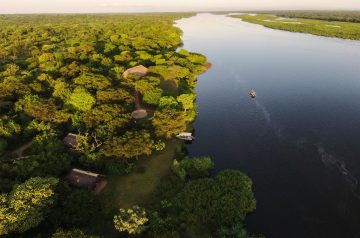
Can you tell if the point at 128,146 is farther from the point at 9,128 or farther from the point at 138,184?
the point at 9,128

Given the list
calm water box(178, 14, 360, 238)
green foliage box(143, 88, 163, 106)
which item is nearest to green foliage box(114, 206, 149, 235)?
calm water box(178, 14, 360, 238)

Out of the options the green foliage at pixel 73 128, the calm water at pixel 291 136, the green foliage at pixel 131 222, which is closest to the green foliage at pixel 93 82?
the green foliage at pixel 73 128

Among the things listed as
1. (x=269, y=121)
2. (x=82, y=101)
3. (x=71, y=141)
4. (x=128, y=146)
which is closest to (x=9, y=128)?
(x=71, y=141)

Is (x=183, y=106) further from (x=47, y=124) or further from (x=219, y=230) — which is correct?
(x=219, y=230)

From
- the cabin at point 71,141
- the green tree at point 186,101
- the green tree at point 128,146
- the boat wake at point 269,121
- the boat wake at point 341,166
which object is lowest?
the boat wake at point 341,166

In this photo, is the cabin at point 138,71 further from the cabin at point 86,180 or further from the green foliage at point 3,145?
the cabin at point 86,180
